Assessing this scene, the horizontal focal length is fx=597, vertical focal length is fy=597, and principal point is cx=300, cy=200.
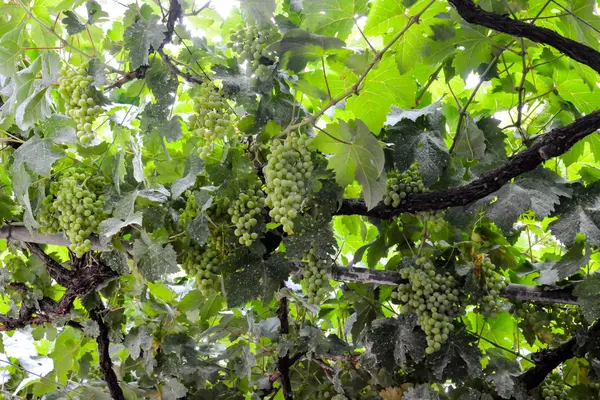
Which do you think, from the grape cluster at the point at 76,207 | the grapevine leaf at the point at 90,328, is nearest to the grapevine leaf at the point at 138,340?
the grapevine leaf at the point at 90,328

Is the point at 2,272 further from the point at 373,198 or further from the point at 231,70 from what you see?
the point at 373,198

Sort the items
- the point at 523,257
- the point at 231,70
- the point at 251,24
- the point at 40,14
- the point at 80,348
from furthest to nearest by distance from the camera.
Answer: the point at 80,348 → the point at 523,257 → the point at 40,14 → the point at 231,70 → the point at 251,24

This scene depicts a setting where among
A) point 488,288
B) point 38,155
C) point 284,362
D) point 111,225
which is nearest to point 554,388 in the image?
point 488,288

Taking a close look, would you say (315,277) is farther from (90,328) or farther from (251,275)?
(90,328)

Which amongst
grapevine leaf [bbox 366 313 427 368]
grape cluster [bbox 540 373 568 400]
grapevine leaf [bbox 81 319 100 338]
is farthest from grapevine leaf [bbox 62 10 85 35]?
grape cluster [bbox 540 373 568 400]

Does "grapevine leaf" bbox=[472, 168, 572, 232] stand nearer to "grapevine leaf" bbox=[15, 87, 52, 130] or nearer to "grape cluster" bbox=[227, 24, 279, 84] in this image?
"grape cluster" bbox=[227, 24, 279, 84]

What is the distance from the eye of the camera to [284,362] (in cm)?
212

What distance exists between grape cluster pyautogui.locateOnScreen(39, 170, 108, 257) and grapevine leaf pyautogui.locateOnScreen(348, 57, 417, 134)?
754 mm

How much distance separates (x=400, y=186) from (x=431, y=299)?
34 cm

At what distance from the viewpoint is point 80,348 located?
238cm

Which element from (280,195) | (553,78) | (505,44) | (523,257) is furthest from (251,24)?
(523,257)

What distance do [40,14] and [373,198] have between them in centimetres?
118

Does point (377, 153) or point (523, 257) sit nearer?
point (377, 153)

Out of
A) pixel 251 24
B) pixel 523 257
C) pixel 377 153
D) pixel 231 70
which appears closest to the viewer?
pixel 377 153
